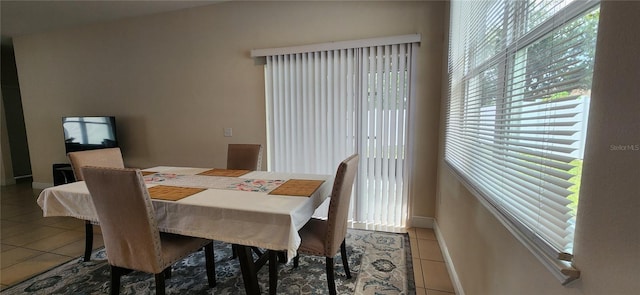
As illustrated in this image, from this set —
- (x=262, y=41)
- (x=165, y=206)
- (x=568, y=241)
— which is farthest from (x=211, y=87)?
(x=568, y=241)

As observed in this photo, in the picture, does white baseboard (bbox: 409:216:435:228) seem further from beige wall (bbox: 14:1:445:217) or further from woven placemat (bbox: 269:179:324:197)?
woven placemat (bbox: 269:179:324:197)

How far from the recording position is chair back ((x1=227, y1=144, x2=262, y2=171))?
254cm

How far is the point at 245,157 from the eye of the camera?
2578 millimetres

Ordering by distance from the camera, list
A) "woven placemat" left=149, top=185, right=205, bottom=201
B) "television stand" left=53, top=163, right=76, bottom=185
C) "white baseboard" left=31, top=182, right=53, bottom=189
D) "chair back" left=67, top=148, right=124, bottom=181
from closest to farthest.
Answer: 1. "woven placemat" left=149, top=185, right=205, bottom=201
2. "chair back" left=67, top=148, right=124, bottom=181
3. "television stand" left=53, top=163, right=76, bottom=185
4. "white baseboard" left=31, top=182, right=53, bottom=189

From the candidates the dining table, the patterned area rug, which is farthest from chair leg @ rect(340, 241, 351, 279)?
the dining table

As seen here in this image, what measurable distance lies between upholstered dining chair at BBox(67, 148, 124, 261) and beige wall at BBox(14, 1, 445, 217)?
1.18 m

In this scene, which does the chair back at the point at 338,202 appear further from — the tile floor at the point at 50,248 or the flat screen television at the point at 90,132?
the flat screen television at the point at 90,132

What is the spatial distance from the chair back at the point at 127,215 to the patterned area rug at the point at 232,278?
0.52 m

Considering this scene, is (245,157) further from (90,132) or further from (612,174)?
(90,132)

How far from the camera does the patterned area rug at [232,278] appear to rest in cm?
182

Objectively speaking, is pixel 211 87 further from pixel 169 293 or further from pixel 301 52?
pixel 169 293

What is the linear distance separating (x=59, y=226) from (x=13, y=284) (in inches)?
50.9

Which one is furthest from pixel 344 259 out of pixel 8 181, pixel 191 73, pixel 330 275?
pixel 8 181

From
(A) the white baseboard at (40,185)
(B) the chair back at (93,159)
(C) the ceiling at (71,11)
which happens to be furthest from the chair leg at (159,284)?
(A) the white baseboard at (40,185)
